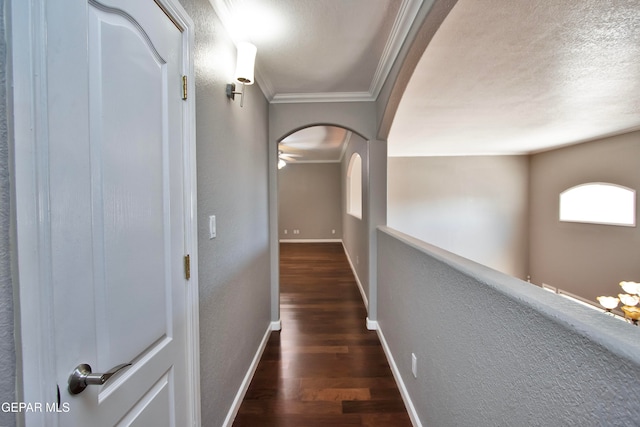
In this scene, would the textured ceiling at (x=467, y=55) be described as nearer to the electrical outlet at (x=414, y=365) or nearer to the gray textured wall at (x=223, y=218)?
the gray textured wall at (x=223, y=218)

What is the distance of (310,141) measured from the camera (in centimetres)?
559

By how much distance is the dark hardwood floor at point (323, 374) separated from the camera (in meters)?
1.59

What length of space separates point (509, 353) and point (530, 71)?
8.41 ft

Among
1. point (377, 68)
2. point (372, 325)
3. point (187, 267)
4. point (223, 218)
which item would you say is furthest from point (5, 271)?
point (372, 325)

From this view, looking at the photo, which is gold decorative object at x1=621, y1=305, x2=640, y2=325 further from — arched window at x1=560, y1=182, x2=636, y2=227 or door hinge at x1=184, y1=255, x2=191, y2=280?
door hinge at x1=184, y1=255, x2=191, y2=280

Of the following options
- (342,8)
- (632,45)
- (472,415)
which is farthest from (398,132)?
(472,415)

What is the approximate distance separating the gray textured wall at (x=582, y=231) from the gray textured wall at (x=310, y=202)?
17.5ft

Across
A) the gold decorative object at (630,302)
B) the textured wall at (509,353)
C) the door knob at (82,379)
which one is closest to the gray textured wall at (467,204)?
the gold decorative object at (630,302)

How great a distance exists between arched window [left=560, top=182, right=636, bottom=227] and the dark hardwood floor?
4956 millimetres

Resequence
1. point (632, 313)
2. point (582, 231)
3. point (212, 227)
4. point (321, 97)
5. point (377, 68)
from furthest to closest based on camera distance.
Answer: point (582, 231) < point (632, 313) < point (321, 97) < point (377, 68) < point (212, 227)

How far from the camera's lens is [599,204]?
472 centimetres

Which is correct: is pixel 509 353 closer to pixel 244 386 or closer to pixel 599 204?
pixel 244 386

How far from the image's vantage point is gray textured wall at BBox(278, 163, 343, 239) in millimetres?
8539

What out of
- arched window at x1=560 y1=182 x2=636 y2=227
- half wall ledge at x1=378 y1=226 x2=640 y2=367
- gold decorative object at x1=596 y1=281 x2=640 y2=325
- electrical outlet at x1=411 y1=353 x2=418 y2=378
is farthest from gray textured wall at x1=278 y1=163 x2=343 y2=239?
half wall ledge at x1=378 y1=226 x2=640 y2=367
